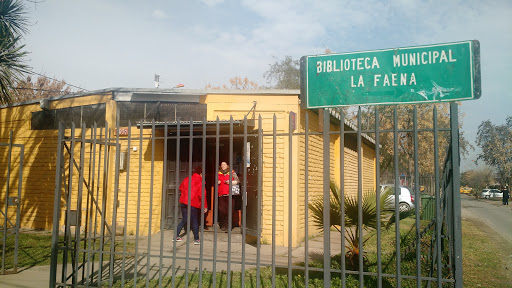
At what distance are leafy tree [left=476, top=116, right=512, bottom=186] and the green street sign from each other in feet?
185

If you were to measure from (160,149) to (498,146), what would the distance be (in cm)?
5764

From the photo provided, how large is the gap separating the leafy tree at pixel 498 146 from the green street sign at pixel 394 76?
56341 millimetres

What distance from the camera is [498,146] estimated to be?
54062 millimetres

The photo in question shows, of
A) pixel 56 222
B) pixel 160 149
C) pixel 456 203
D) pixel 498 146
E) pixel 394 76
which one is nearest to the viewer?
pixel 456 203

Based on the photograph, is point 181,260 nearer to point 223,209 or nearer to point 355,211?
point 223,209

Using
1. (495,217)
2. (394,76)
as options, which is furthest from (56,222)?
(495,217)

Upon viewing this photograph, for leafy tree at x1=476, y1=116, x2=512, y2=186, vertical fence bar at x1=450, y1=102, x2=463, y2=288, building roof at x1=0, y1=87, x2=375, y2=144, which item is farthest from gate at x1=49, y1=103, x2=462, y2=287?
leafy tree at x1=476, y1=116, x2=512, y2=186

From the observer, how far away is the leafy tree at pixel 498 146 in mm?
51781

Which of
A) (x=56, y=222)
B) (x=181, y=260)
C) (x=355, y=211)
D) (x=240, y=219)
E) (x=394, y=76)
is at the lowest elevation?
(x=181, y=260)

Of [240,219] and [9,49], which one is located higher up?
[9,49]

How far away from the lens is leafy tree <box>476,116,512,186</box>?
170 ft

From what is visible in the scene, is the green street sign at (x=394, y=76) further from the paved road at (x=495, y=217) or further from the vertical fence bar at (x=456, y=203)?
the paved road at (x=495, y=217)

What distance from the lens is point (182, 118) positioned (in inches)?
390

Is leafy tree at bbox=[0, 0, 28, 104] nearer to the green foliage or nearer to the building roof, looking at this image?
the building roof
